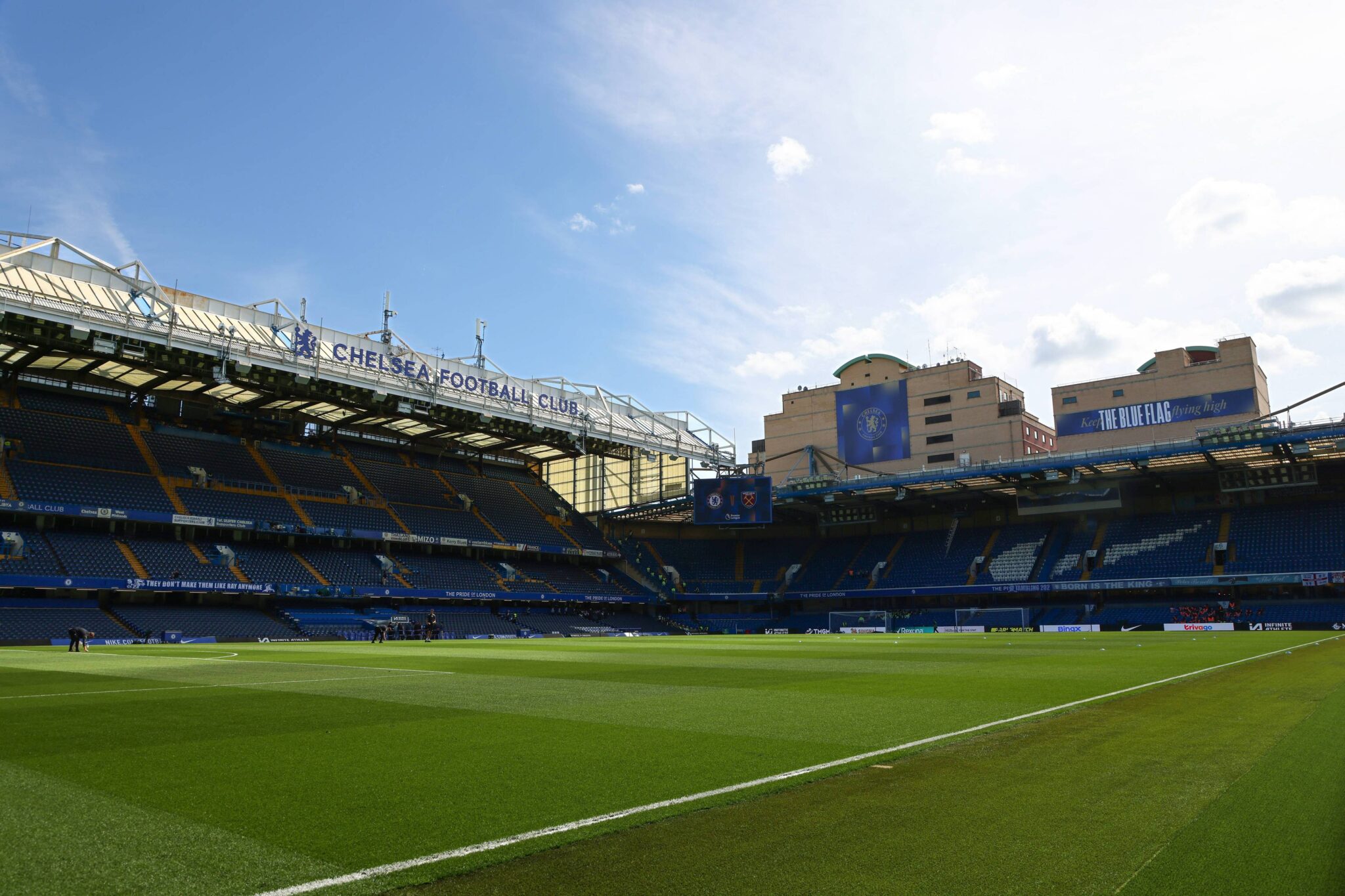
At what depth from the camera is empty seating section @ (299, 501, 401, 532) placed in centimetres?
5441

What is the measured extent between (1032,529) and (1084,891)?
65.9 m

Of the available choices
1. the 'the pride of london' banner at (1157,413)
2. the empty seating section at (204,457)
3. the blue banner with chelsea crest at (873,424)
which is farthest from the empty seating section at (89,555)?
the 'the pride of london' banner at (1157,413)

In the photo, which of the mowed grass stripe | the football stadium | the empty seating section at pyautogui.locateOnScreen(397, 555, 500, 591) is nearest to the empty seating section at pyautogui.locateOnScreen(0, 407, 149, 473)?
the football stadium

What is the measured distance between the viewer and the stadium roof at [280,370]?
4062 centimetres

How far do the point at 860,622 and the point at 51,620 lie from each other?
49.7 meters

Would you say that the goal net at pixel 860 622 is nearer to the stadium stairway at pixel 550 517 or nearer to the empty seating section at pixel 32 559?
the stadium stairway at pixel 550 517

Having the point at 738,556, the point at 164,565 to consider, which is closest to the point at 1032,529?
the point at 738,556

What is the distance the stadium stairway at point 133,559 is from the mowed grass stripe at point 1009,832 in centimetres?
4691

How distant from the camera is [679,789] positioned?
6363mm

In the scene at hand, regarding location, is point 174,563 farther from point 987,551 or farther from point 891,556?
point 987,551

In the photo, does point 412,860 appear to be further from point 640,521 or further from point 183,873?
point 640,521

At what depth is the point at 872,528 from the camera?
7288 cm

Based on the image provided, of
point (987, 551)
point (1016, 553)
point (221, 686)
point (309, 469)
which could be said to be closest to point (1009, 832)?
point (221, 686)

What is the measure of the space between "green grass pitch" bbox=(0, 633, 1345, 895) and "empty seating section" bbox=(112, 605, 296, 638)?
32.0m
